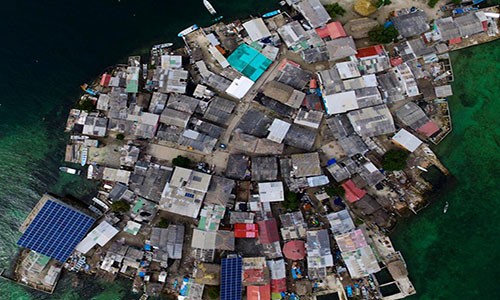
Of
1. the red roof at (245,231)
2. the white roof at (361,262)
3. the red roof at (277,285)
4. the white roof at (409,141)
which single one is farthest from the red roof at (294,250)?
the white roof at (409,141)

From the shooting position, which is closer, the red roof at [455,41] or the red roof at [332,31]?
the red roof at [332,31]

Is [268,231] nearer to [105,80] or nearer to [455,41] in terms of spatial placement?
[105,80]

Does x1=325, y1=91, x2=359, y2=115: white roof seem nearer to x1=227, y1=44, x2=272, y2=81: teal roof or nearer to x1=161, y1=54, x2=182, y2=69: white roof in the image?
x1=227, y1=44, x2=272, y2=81: teal roof

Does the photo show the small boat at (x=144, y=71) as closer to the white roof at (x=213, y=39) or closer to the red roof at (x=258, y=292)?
the white roof at (x=213, y=39)

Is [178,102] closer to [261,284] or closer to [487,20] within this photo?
[261,284]

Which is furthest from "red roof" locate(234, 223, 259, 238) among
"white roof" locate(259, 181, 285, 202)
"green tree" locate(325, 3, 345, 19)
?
"green tree" locate(325, 3, 345, 19)
